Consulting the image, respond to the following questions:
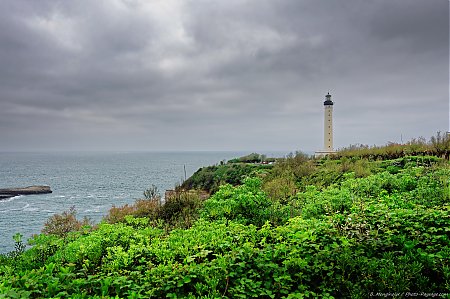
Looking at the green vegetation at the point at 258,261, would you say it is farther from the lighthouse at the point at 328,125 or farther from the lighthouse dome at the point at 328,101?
the lighthouse dome at the point at 328,101

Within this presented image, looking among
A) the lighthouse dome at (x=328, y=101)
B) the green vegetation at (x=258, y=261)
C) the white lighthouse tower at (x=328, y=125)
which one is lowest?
the green vegetation at (x=258, y=261)

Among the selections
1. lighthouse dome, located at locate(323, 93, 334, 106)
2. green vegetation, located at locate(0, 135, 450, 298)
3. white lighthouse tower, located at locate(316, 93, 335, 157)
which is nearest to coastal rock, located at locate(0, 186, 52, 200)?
white lighthouse tower, located at locate(316, 93, 335, 157)

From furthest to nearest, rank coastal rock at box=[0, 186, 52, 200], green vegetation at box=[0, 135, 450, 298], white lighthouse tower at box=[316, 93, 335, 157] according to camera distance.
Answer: coastal rock at box=[0, 186, 52, 200] → white lighthouse tower at box=[316, 93, 335, 157] → green vegetation at box=[0, 135, 450, 298]

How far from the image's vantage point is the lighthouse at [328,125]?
35.1m

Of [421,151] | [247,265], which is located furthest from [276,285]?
[421,151]

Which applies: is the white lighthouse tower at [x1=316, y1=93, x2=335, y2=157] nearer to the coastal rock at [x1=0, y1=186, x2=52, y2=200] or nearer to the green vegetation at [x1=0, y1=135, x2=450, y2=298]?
the green vegetation at [x1=0, y1=135, x2=450, y2=298]

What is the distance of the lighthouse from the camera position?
115 ft

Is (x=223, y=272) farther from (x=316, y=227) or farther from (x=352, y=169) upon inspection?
(x=352, y=169)

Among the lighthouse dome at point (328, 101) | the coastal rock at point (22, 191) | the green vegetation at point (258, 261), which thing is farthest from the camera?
the coastal rock at point (22, 191)

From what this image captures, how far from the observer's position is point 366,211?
4.84 meters

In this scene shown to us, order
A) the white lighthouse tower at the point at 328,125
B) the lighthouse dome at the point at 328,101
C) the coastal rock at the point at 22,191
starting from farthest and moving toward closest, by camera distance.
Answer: the coastal rock at the point at 22,191
the lighthouse dome at the point at 328,101
the white lighthouse tower at the point at 328,125

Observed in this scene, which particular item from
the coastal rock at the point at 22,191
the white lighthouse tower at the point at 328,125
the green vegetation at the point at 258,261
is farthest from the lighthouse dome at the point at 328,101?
the coastal rock at the point at 22,191

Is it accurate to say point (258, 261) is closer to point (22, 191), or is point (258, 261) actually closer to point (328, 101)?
point (328, 101)

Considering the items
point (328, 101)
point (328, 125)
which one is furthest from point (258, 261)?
point (328, 101)
